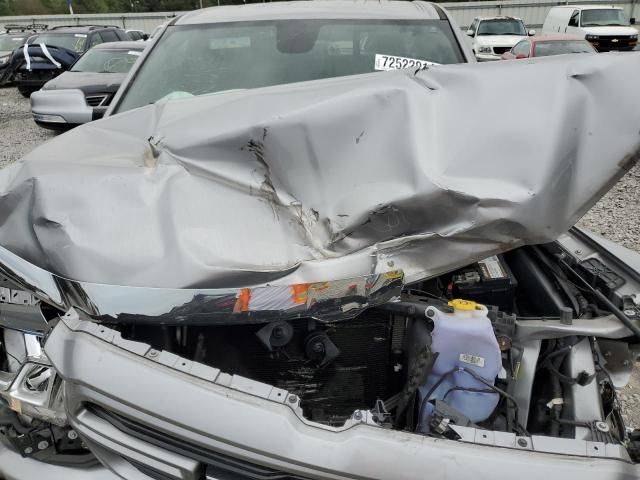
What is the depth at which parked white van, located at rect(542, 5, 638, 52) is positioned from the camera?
587 inches

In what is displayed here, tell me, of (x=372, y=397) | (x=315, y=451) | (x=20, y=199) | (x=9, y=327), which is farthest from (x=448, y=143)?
(x=9, y=327)

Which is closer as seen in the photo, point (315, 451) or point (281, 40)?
point (315, 451)

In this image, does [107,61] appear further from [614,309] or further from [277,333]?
[614,309]

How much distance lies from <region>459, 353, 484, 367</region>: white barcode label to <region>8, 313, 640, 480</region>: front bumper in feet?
0.79

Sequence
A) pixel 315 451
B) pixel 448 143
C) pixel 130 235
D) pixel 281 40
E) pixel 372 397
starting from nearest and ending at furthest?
pixel 315 451
pixel 130 235
pixel 448 143
pixel 372 397
pixel 281 40

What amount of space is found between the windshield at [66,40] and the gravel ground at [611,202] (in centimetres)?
146

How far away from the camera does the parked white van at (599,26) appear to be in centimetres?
1491

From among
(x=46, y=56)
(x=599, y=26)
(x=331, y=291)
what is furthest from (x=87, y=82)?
(x=599, y=26)

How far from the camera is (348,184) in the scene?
1.64 m

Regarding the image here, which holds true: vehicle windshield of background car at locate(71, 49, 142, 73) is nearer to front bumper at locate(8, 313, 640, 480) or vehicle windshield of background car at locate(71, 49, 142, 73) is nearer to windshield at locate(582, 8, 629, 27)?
front bumper at locate(8, 313, 640, 480)

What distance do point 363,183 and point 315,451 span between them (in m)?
0.77

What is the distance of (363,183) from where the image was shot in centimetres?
162

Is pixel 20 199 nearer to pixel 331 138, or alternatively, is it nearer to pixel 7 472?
pixel 7 472

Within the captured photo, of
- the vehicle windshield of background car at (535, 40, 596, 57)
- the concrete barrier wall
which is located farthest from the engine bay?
the concrete barrier wall
